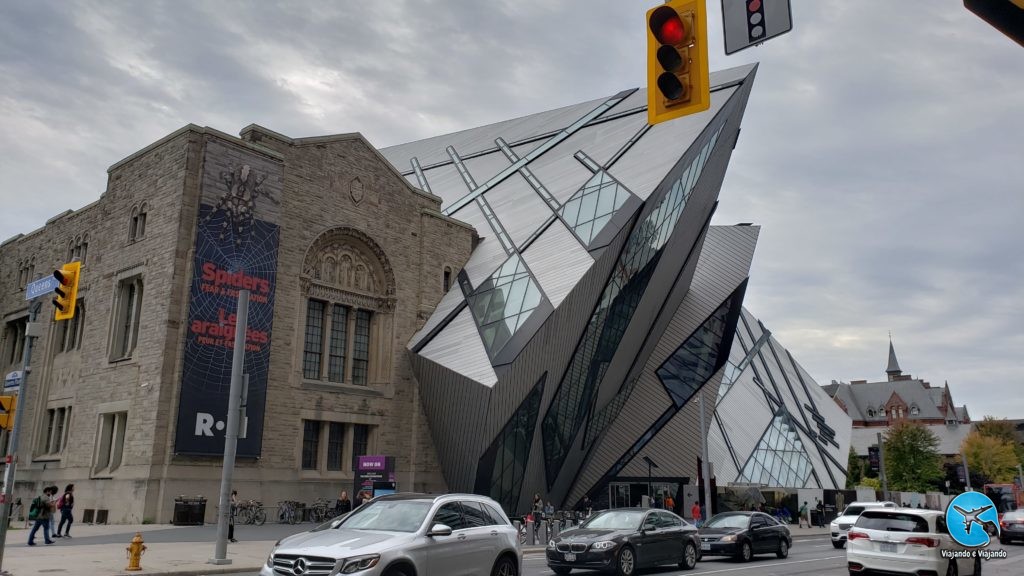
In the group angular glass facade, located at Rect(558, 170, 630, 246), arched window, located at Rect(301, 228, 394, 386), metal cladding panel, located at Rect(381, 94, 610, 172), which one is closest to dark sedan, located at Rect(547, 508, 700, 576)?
angular glass facade, located at Rect(558, 170, 630, 246)

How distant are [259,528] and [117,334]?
1076 centimetres

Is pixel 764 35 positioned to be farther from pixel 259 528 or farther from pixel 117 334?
pixel 117 334

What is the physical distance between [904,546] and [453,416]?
77.6ft

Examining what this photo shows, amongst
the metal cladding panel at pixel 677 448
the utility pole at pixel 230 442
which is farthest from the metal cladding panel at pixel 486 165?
the utility pole at pixel 230 442

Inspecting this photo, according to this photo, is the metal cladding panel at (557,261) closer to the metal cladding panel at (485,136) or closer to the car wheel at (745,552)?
the car wheel at (745,552)

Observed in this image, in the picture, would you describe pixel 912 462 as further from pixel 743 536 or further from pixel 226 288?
pixel 226 288

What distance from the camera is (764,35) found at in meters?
6.79

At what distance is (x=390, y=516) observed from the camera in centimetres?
1103

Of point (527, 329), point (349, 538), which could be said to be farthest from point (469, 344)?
point (349, 538)

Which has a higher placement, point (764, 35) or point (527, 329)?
point (527, 329)

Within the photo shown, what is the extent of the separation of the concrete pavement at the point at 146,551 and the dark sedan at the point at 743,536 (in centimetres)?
543

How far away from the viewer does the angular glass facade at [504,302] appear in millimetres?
33344

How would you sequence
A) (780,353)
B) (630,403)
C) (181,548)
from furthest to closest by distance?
1. (780,353)
2. (630,403)
3. (181,548)

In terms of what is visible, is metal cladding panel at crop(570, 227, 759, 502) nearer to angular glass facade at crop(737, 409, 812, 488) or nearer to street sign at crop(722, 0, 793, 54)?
angular glass facade at crop(737, 409, 812, 488)
